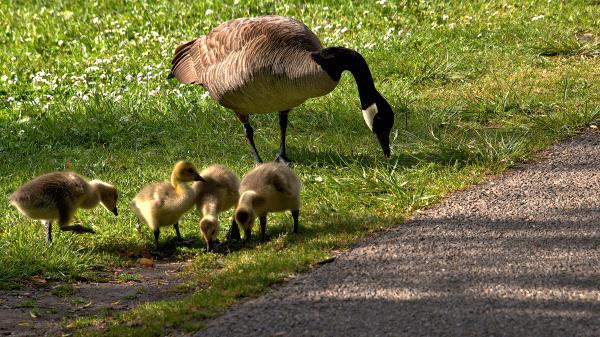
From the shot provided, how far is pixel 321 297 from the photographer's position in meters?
6.15

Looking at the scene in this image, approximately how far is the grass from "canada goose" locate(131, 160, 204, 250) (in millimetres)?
368

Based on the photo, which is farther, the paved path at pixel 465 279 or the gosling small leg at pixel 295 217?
the gosling small leg at pixel 295 217

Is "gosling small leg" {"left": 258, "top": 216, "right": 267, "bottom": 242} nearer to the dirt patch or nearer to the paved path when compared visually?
the dirt patch

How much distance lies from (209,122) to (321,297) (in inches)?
203

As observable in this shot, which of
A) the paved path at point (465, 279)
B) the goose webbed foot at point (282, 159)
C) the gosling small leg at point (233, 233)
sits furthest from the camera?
the goose webbed foot at point (282, 159)

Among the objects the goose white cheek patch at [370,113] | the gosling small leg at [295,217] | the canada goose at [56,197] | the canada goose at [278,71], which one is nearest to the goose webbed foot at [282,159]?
the canada goose at [278,71]

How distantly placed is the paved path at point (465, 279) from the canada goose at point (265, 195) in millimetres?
675

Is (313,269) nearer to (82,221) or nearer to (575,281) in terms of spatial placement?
(575,281)

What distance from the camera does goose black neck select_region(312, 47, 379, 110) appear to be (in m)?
9.24

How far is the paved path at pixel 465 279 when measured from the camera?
18.6 feet

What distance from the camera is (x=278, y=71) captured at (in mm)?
9297

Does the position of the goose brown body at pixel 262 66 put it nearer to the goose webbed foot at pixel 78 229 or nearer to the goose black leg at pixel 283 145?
the goose black leg at pixel 283 145

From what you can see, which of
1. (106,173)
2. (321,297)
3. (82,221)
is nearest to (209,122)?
(106,173)

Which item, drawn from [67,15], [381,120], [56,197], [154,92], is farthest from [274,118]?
[67,15]
